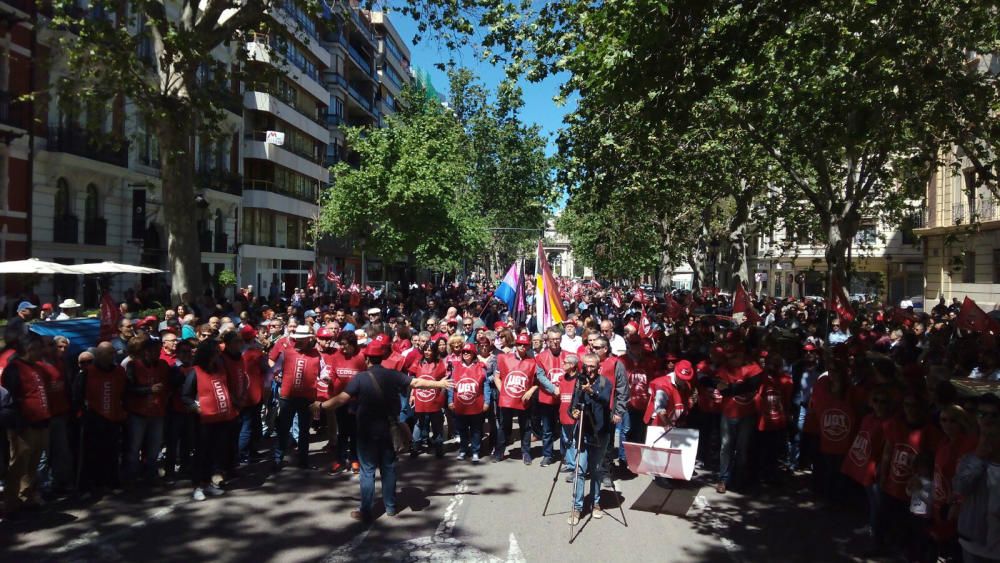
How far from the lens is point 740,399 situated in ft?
26.2

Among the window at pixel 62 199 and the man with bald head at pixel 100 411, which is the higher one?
the window at pixel 62 199

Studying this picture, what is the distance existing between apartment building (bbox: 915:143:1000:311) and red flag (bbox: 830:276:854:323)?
1204cm

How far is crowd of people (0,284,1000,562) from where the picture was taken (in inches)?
236

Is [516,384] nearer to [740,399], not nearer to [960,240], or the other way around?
[740,399]

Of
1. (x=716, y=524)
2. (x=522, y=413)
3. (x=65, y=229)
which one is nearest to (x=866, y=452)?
(x=716, y=524)

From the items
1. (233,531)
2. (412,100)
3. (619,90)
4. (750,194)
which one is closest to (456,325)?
(619,90)

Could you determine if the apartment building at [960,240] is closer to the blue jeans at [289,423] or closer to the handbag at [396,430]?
the blue jeans at [289,423]

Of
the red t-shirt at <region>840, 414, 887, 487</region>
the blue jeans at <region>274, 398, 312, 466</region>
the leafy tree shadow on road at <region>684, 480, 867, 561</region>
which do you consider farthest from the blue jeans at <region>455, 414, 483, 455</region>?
the red t-shirt at <region>840, 414, 887, 487</region>

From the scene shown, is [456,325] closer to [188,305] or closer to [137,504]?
[188,305]

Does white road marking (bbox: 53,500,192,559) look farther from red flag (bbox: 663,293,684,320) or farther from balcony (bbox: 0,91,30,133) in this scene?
balcony (bbox: 0,91,30,133)

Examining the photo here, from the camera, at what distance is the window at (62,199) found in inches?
945

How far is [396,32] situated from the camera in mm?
65688

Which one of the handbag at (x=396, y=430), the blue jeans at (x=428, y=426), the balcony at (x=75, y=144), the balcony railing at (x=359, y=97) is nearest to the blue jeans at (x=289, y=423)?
the blue jeans at (x=428, y=426)

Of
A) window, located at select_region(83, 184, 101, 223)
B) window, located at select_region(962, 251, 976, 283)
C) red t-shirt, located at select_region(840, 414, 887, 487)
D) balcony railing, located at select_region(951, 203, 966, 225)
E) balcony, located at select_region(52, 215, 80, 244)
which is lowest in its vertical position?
red t-shirt, located at select_region(840, 414, 887, 487)
